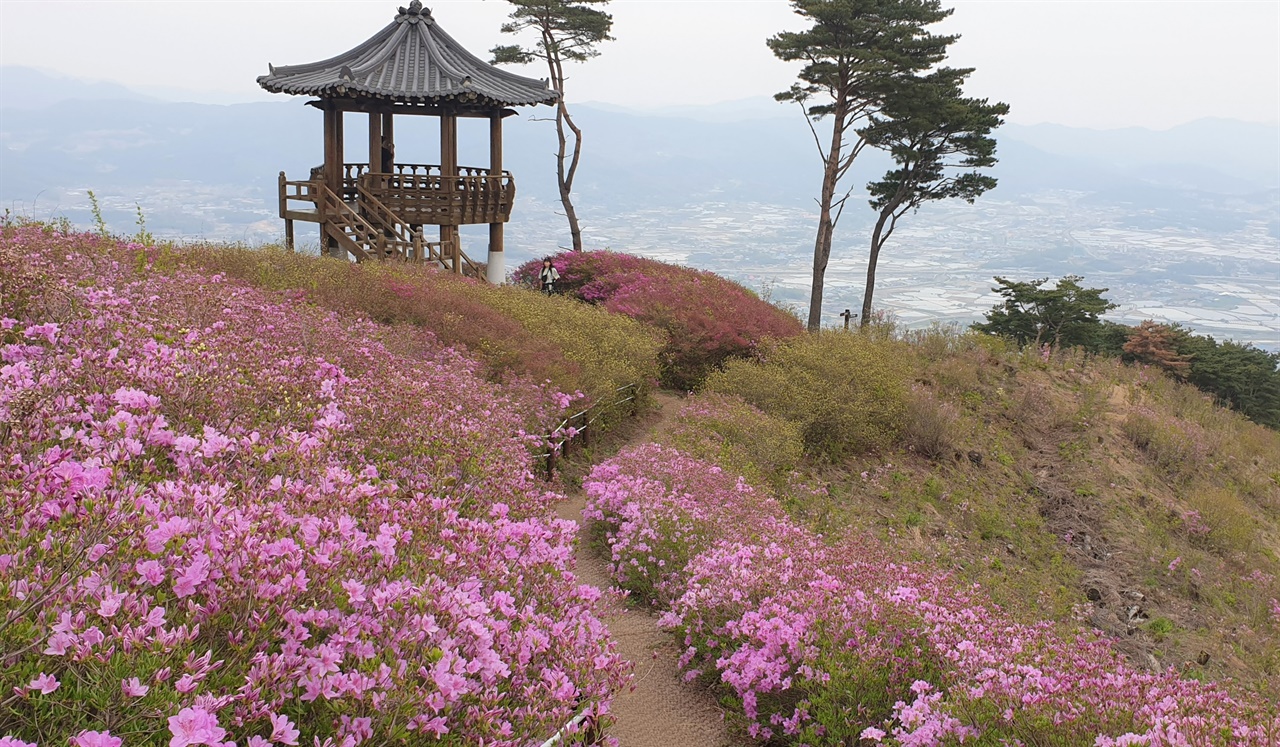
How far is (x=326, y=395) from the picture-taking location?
481 cm

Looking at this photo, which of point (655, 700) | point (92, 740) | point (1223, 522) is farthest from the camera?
point (1223, 522)

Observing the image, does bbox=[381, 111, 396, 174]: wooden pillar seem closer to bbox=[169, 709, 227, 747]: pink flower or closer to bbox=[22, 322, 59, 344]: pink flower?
bbox=[22, 322, 59, 344]: pink flower

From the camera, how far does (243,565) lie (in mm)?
2396

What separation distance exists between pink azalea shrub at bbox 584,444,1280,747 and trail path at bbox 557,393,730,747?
6.3 inches

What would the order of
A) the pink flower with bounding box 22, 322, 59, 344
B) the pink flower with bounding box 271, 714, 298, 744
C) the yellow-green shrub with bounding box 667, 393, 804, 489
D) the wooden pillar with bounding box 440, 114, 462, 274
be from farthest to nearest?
the wooden pillar with bounding box 440, 114, 462, 274 → the yellow-green shrub with bounding box 667, 393, 804, 489 → the pink flower with bounding box 22, 322, 59, 344 → the pink flower with bounding box 271, 714, 298, 744

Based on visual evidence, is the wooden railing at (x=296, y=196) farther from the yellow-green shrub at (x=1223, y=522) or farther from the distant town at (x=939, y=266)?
the distant town at (x=939, y=266)

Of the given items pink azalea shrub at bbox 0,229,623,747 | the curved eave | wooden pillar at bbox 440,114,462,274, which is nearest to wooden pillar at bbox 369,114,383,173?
the curved eave

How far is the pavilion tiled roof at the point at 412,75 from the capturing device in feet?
55.4

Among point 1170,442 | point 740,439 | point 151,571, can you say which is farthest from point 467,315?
point 1170,442

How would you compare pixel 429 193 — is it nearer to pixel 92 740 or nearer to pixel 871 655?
pixel 871 655

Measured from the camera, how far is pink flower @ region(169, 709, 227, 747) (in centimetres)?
177

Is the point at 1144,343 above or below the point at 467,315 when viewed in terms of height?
below

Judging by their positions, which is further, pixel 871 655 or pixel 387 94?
pixel 387 94

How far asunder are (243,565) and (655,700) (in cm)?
368
